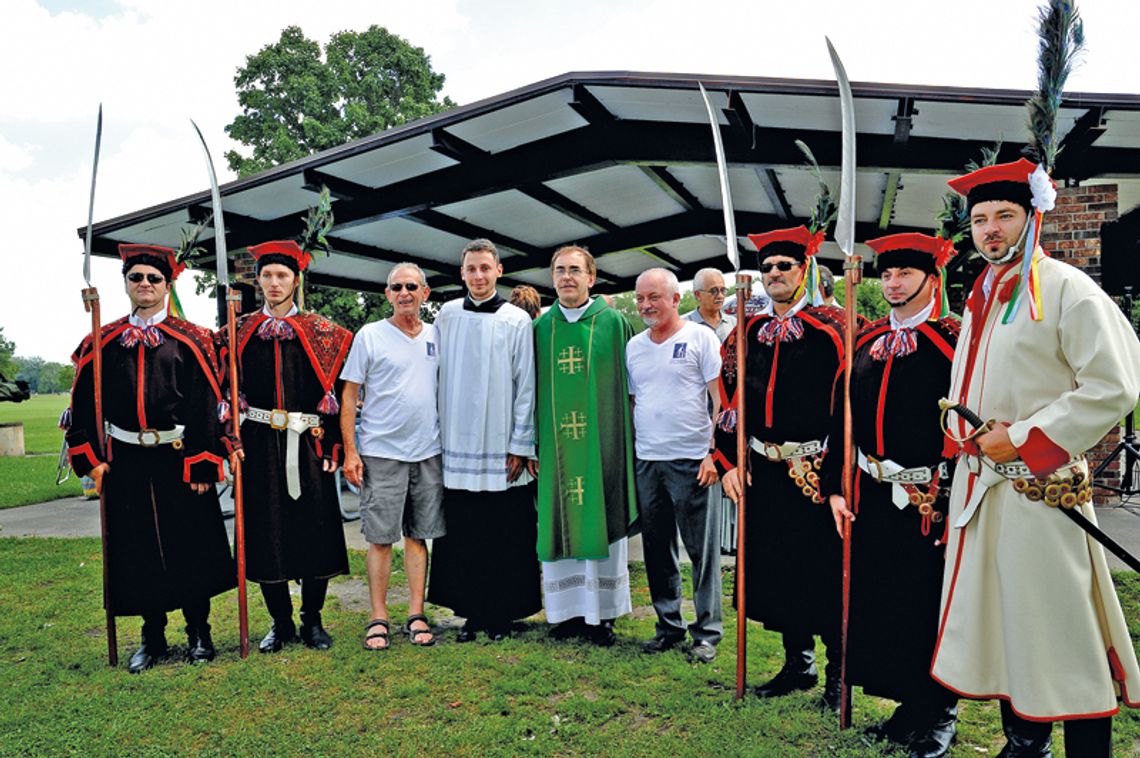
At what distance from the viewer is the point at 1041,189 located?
7.61ft

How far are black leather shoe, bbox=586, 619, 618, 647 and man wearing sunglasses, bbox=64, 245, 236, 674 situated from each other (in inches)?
82.1

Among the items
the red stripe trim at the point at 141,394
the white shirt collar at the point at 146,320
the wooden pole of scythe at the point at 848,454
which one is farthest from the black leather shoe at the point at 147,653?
the wooden pole of scythe at the point at 848,454

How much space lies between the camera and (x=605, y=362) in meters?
4.32

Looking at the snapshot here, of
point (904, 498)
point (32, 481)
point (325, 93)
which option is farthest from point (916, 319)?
point (325, 93)

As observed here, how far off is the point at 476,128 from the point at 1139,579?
6229 millimetres

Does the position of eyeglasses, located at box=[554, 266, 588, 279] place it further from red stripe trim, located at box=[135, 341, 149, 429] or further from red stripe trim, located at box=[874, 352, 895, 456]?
red stripe trim, located at box=[135, 341, 149, 429]

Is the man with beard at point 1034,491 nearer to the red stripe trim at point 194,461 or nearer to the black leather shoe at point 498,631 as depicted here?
the black leather shoe at point 498,631

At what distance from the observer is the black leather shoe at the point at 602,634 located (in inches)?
167

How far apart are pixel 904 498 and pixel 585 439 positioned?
185 cm

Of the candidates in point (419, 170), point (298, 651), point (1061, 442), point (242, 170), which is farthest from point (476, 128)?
point (242, 170)

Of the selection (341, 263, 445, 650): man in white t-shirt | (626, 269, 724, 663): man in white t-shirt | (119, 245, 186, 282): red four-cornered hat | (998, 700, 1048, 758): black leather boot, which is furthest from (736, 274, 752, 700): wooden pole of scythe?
(119, 245, 186, 282): red four-cornered hat

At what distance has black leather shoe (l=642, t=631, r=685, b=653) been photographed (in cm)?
412

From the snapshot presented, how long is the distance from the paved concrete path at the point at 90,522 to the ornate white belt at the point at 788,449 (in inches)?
110

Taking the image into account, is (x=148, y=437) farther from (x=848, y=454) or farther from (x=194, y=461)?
(x=848, y=454)
